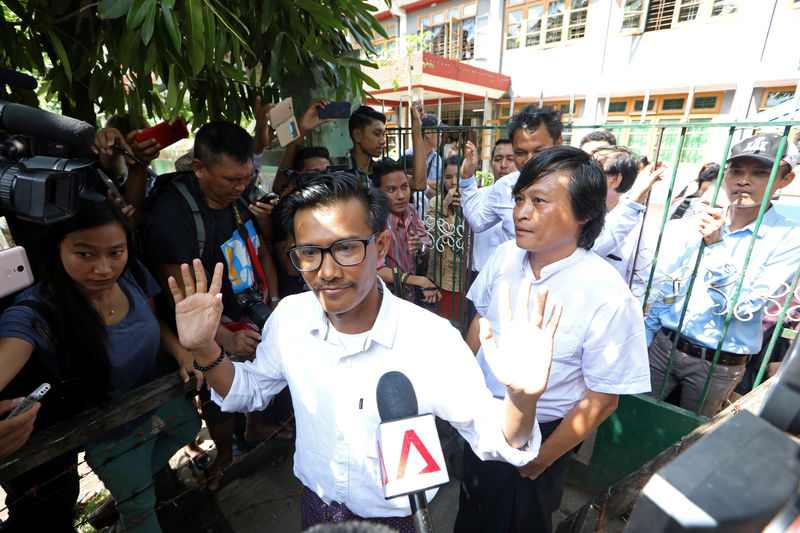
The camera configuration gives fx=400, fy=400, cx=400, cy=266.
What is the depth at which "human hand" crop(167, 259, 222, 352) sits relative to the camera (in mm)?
1431

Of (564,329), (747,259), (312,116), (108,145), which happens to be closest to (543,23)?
(312,116)

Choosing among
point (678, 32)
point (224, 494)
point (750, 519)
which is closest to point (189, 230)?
point (224, 494)

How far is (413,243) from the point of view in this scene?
3.23 metres

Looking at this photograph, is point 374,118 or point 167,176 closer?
point 167,176

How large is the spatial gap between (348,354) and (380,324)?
153mm

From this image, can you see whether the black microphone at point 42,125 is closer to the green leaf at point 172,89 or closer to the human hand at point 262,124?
the green leaf at point 172,89

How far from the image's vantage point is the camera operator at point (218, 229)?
212 centimetres

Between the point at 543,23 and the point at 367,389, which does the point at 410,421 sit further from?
the point at 543,23

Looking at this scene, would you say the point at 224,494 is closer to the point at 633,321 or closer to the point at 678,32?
the point at 633,321

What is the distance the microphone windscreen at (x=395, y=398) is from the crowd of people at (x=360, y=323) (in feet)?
1.00

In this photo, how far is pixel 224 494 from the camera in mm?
2846

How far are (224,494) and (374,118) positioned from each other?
3192mm

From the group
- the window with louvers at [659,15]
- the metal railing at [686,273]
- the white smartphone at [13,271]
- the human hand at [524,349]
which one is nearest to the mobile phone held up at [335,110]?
the metal railing at [686,273]

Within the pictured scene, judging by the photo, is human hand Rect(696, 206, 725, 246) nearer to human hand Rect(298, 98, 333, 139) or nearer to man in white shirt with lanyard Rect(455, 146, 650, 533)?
man in white shirt with lanyard Rect(455, 146, 650, 533)
